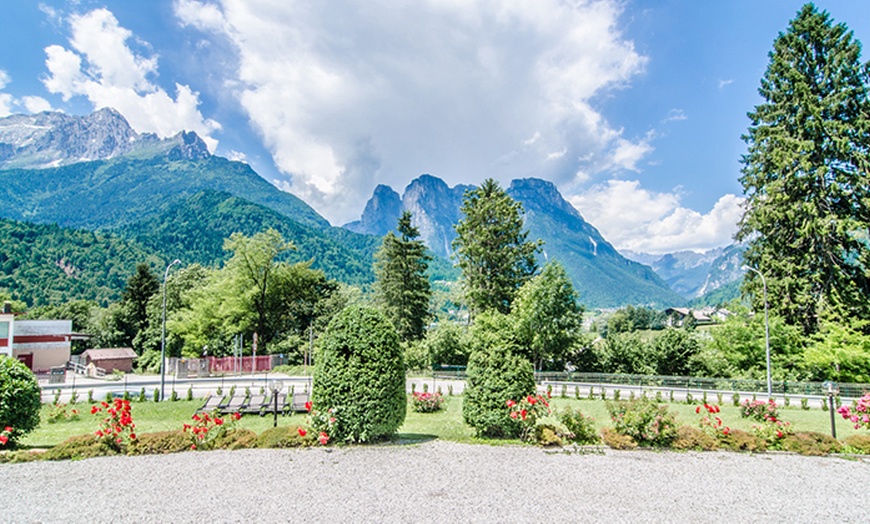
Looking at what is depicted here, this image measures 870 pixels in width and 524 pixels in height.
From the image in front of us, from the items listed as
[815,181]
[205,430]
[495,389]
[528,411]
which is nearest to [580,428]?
[528,411]

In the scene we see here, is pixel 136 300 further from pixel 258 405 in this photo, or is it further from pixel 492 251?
pixel 258 405

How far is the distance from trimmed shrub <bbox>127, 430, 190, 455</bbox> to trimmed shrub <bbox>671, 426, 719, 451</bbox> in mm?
10112

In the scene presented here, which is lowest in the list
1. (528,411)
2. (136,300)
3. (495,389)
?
(528,411)

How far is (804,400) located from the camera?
1942cm

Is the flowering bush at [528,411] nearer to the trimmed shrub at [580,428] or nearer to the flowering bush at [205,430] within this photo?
the trimmed shrub at [580,428]

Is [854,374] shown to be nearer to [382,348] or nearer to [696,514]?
[696,514]

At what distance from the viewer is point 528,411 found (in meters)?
10.1

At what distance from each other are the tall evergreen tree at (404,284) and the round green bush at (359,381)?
29753mm

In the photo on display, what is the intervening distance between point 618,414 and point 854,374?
2110 centimetres

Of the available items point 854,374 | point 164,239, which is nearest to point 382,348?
point 854,374

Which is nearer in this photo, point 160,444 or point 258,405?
point 160,444

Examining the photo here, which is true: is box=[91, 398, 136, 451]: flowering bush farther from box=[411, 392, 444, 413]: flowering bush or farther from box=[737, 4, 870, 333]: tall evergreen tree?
box=[737, 4, 870, 333]: tall evergreen tree

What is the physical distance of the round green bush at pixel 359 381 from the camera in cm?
943

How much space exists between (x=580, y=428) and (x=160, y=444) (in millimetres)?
8682
